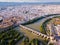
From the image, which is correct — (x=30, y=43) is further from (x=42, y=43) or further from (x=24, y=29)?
(x=24, y=29)

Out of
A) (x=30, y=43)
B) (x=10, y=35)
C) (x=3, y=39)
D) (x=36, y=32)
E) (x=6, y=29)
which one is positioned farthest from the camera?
(x=6, y=29)

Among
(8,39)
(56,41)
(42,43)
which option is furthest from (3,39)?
(56,41)

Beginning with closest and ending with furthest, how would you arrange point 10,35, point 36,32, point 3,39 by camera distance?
point 3,39
point 10,35
point 36,32

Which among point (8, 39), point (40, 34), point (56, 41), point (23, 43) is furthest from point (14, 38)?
point (56, 41)

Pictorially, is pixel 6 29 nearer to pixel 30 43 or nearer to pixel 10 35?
pixel 10 35

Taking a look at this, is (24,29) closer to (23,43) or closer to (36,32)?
(36,32)

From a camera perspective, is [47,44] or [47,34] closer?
[47,44]

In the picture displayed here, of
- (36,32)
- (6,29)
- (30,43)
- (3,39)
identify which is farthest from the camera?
(6,29)

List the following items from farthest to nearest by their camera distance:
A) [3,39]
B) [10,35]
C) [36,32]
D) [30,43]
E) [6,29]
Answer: [6,29] < [36,32] < [10,35] < [3,39] < [30,43]

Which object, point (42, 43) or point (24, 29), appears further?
point (24, 29)
